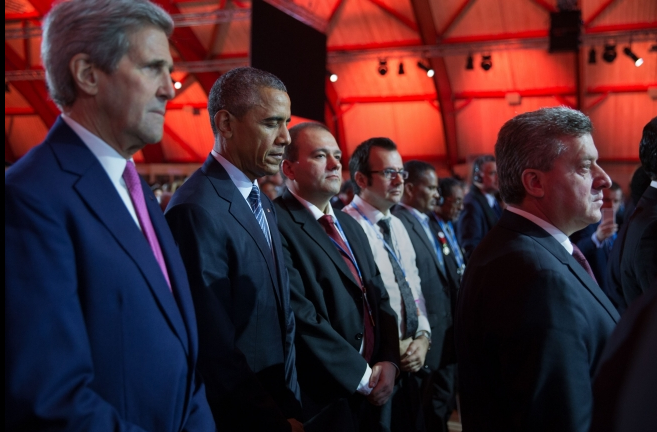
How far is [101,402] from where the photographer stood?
3.98 ft

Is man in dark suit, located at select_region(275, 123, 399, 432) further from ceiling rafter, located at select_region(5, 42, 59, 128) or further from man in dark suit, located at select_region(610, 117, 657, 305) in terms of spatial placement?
ceiling rafter, located at select_region(5, 42, 59, 128)

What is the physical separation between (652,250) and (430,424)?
2.02 metres

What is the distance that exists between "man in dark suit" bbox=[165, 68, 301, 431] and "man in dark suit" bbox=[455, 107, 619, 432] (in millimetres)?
643

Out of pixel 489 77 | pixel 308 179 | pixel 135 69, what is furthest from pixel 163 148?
pixel 135 69

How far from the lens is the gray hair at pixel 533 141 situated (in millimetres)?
1893

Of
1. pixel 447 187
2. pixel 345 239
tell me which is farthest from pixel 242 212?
pixel 447 187

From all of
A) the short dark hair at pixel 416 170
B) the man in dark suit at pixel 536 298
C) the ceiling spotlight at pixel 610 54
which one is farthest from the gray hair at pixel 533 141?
the ceiling spotlight at pixel 610 54

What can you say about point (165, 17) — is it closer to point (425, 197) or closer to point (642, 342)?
point (642, 342)

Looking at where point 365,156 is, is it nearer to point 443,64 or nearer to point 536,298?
point 536,298

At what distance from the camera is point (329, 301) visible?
2.57 metres

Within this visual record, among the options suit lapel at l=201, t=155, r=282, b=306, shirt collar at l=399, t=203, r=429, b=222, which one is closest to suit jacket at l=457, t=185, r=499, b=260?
shirt collar at l=399, t=203, r=429, b=222

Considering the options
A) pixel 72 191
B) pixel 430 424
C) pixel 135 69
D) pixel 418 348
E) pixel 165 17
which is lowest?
pixel 430 424

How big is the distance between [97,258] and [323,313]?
139 centimetres

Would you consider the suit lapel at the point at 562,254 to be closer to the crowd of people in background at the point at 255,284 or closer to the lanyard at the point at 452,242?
the crowd of people in background at the point at 255,284
